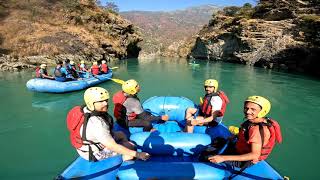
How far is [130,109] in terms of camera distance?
243 inches

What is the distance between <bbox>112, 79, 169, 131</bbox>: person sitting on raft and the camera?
600cm

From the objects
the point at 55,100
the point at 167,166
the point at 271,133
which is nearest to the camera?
the point at 271,133

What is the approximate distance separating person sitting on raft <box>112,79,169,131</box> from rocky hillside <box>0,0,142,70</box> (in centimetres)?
2064

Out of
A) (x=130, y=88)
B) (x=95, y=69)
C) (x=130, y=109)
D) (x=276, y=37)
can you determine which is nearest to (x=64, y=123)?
(x=130, y=109)

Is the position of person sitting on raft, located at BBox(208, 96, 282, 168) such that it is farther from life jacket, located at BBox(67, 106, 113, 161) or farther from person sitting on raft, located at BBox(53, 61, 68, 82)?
person sitting on raft, located at BBox(53, 61, 68, 82)

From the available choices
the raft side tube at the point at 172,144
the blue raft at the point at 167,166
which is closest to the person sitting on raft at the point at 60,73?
the blue raft at the point at 167,166

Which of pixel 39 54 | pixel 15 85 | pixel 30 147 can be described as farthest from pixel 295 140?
pixel 39 54

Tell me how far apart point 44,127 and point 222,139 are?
254 inches

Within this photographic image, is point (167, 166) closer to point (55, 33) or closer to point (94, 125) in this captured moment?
point (94, 125)

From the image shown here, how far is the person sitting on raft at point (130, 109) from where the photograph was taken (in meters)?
6.00

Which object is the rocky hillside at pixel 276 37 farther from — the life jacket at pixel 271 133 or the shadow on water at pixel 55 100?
Result: the life jacket at pixel 271 133

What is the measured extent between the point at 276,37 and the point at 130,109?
29492 millimetres

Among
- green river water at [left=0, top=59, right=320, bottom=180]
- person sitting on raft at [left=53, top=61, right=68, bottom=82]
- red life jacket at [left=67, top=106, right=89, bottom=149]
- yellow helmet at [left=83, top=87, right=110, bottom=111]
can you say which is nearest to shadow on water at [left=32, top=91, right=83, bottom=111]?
green river water at [left=0, top=59, right=320, bottom=180]

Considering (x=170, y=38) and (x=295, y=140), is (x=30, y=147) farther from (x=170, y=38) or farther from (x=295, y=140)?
(x=170, y=38)
